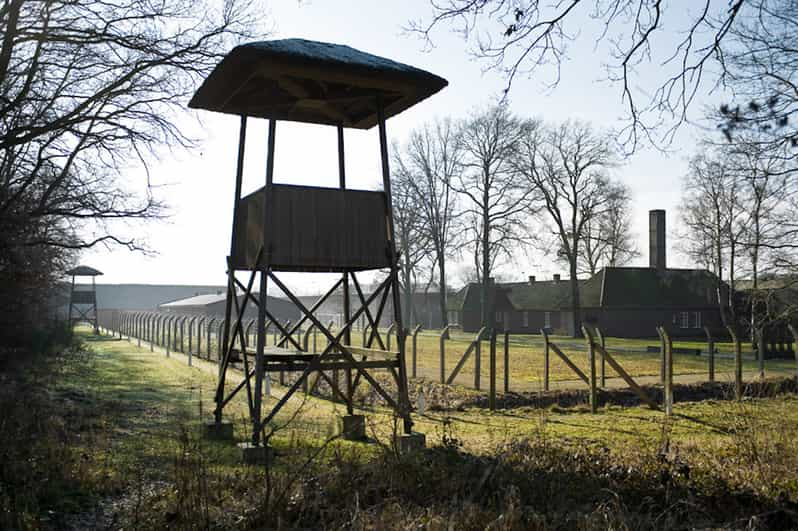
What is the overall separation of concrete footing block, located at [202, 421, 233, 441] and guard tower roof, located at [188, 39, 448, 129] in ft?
15.4

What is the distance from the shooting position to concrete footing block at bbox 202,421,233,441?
35.7 feet

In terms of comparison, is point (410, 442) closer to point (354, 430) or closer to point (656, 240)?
point (354, 430)

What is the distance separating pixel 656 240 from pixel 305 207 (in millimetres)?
53114

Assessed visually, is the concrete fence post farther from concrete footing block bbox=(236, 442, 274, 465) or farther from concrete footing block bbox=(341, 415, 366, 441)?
concrete footing block bbox=(236, 442, 274, 465)

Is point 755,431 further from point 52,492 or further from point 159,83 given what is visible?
point 159,83

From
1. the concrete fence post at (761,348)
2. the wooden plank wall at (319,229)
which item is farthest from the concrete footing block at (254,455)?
the concrete fence post at (761,348)

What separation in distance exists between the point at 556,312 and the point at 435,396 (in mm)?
43631

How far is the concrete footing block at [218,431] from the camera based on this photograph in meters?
10.9

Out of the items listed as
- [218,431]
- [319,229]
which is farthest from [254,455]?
[319,229]

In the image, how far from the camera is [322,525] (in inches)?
234

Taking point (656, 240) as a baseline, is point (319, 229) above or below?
below

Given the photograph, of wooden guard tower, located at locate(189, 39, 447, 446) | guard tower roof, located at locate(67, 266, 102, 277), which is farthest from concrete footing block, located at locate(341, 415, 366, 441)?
guard tower roof, located at locate(67, 266, 102, 277)

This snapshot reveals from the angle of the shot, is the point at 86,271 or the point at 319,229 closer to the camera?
the point at 319,229

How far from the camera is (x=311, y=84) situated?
35.8ft
